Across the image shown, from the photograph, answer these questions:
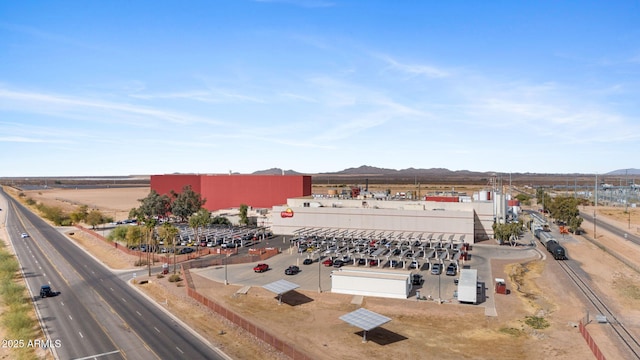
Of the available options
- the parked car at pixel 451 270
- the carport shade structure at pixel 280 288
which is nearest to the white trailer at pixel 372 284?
the carport shade structure at pixel 280 288

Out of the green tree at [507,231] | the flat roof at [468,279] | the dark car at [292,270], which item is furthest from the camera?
the green tree at [507,231]

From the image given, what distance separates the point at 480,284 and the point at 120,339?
47.8 m

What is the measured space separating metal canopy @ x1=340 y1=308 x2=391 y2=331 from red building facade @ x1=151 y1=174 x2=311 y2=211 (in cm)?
8201

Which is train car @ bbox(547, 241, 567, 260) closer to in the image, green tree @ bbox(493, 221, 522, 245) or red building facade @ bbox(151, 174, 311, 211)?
green tree @ bbox(493, 221, 522, 245)

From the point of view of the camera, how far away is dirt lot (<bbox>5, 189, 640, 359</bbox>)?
39250mm

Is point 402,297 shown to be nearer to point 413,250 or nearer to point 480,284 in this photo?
point 480,284

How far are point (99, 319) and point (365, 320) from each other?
3117 cm

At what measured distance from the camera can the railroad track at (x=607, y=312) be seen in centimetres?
3950

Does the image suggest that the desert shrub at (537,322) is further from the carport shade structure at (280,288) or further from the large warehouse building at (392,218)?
the large warehouse building at (392,218)

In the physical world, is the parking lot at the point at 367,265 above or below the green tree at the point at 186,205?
below

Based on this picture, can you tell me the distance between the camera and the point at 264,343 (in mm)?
41031

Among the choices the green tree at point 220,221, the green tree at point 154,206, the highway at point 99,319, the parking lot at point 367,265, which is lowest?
the highway at point 99,319

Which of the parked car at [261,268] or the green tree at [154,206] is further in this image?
the green tree at [154,206]

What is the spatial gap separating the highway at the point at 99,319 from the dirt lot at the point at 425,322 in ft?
9.14
